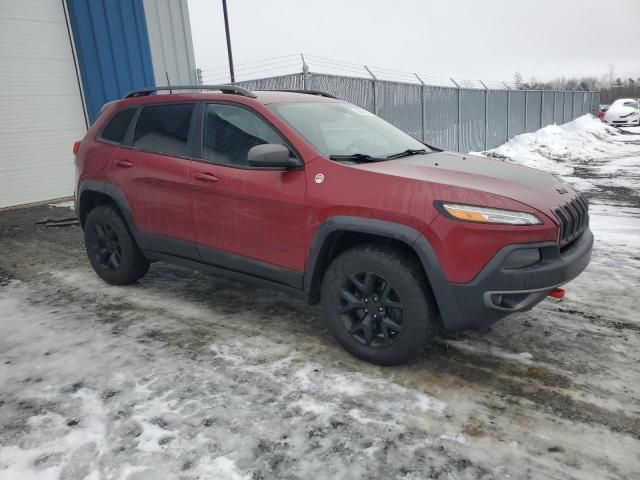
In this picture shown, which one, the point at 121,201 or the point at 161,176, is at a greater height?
the point at 161,176

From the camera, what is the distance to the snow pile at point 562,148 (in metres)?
13.9

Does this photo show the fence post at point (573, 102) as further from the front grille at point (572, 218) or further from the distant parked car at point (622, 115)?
the front grille at point (572, 218)

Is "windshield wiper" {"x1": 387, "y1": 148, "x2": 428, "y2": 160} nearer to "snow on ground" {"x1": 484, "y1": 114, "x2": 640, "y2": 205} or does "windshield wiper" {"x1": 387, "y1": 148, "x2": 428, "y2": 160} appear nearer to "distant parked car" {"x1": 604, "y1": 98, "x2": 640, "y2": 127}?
"snow on ground" {"x1": 484, "y1": 114, "x2": 640, "y2": 205}

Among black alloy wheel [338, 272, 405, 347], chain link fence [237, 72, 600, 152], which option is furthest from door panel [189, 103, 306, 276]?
chain link fence [237, 72, 600, 152]

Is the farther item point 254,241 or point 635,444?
point 254,241

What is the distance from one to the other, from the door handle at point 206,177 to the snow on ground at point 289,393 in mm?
1138

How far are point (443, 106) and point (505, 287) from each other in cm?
1262

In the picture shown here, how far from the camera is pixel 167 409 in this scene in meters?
2.71

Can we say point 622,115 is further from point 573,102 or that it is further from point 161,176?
point 161,176

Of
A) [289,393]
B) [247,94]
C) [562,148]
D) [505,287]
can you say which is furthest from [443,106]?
[289,393]

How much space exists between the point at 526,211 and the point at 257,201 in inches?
69.0

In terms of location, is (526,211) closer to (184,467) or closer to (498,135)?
(184,467)

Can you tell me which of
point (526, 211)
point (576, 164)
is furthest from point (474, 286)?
point (576, 164)

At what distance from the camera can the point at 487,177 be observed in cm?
302
